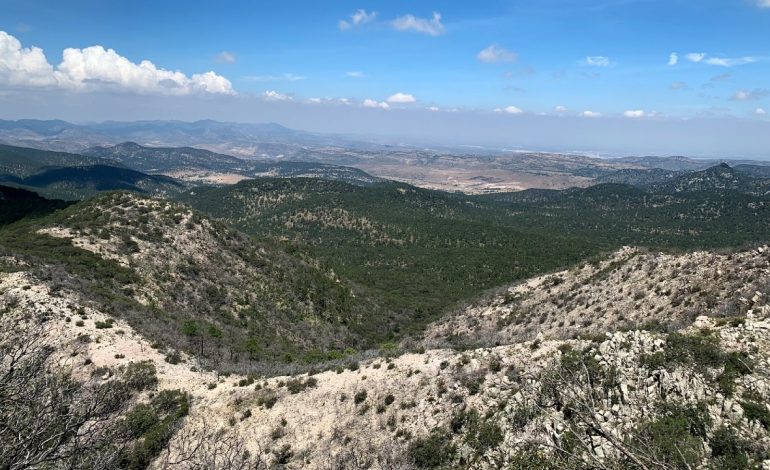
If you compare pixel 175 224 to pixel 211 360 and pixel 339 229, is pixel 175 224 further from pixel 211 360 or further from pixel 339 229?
pixel 339 229

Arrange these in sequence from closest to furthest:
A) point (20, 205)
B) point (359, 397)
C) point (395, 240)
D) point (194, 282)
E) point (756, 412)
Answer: point (756, 412)
point (359, 397)
point (194, 282)
point (20, 205)
point (395, 240)

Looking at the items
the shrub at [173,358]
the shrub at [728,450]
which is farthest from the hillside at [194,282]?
the shrub at [728,450]

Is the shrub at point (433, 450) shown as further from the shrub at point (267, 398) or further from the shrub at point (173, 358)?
the shrub at point (173, 358)

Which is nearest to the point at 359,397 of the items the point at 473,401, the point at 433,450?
the point at 433,450

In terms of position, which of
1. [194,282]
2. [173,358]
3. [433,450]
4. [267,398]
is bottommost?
[194,282]

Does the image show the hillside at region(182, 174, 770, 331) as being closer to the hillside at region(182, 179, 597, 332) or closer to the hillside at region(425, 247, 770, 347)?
the hillside at region(182, 179, 597, 332)

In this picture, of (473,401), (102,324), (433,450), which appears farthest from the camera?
(102,324)

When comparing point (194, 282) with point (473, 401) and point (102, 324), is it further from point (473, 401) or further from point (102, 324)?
point (473, 401)
